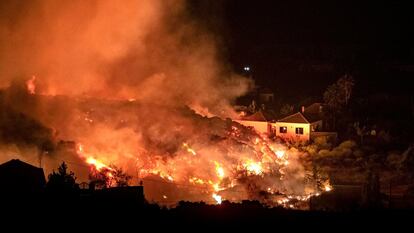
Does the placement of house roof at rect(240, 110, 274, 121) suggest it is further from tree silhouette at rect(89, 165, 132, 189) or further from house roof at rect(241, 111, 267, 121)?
tree silhouette at rect(89, 165, 132, 189)

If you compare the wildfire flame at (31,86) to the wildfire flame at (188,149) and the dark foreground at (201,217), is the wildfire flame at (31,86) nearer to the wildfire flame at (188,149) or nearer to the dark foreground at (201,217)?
the wildfire flame at (188,149)

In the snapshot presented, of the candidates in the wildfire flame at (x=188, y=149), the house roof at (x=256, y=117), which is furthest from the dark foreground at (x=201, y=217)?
the house roof at (x=256, y=117)

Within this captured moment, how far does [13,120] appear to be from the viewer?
3142cm

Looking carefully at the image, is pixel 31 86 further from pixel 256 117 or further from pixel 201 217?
pixel 201 217

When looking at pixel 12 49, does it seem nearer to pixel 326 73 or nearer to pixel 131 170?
pixel 131 170

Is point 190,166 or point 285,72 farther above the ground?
point 285,72

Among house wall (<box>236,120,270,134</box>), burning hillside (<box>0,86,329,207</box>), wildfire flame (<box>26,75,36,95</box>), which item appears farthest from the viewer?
house wall (<box>236,120,270,134</box>)

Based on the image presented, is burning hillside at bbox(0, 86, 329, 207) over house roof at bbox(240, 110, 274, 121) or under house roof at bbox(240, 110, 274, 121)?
under

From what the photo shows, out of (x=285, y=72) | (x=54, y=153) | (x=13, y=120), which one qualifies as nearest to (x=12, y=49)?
(x=13, y=120)

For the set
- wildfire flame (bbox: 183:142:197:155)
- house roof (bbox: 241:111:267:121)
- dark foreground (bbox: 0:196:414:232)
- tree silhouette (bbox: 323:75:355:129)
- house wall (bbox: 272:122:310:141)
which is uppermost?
tree silhouette (bbox: 323:75:355:129)

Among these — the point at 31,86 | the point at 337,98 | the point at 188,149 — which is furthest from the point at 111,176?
the point at 337,98

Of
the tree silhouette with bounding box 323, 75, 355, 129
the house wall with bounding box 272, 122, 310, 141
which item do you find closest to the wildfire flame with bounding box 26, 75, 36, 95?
the house wall with bounding box 272, 122, 310, 141

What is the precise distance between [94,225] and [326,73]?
48583 millimetres

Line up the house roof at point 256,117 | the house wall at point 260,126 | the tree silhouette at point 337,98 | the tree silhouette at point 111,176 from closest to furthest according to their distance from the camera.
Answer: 1. the tree silhouette at point 111,176
2. the house wall at point 260,126
3. the house roof at point 256,117
4. the tree silhouette at point 337,98
